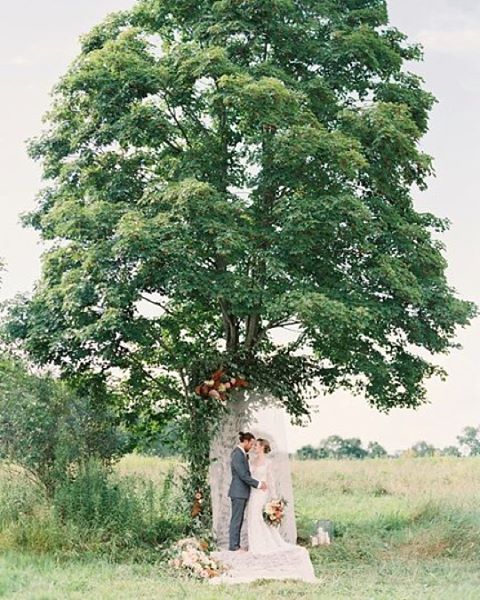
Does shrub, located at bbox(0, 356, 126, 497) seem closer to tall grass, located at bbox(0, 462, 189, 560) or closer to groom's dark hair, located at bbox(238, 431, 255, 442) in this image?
tall grass, located at bbox(0, 462, 189, 560)

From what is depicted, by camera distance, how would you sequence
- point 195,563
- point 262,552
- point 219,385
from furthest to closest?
point 219,385 < point 262,552 < point 195,563

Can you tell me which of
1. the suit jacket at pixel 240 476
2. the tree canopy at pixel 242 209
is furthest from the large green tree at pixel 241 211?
the suit jacket at pixel 240 476

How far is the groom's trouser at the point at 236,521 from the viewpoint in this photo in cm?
1414

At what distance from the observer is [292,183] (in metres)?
15.4

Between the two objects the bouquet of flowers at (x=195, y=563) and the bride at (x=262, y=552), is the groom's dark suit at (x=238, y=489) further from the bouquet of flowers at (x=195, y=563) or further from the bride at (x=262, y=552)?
the bouquet of flowers at (x=195, y=563)

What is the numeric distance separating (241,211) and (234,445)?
3703 mm

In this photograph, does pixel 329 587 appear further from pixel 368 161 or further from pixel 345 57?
pixel 345 57

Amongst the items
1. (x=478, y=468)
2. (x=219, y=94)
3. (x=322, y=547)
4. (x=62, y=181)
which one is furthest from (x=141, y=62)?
(x=478, y=468)

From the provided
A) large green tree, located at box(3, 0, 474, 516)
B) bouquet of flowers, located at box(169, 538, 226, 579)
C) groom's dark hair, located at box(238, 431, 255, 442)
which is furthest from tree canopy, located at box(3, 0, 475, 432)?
bouquet of flowers, located at box(169, 538, 226, 579)

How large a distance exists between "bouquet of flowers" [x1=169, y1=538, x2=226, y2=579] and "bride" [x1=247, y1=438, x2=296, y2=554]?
0.77 metres

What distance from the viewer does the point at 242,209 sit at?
15.0 meters

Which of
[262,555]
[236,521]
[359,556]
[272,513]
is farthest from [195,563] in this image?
[359,556]

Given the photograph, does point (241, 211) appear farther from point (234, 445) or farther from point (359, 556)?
point (359, 556)

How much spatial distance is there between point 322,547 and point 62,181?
7883 mm
